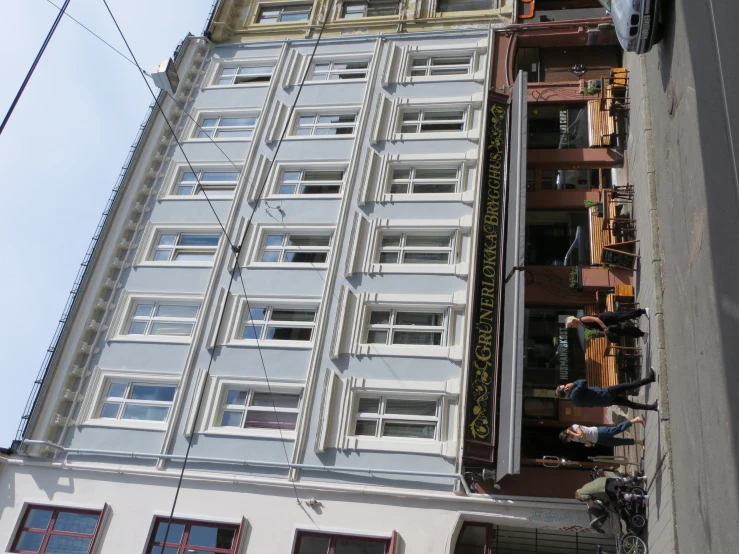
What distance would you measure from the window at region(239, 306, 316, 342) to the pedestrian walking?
6966 millimetres

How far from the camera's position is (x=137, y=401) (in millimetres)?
17438

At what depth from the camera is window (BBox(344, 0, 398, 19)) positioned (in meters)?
24.5

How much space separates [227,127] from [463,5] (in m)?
9.80

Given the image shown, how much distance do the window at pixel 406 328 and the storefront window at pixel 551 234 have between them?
4236 millimetres

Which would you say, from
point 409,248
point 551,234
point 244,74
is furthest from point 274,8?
point 551,234

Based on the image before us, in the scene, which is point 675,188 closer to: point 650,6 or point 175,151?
point 650,6

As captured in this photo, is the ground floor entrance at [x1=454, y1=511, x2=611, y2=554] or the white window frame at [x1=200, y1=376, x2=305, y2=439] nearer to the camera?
the ground floor entrance at [x1=454, y1=511, x2=611, y2=554]

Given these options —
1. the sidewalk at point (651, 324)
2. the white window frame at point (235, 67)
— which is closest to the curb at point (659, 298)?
the sidewalk at point (651, 324)

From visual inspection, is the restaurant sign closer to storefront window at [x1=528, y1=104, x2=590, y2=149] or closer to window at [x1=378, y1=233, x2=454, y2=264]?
window at [x1=378, y1=233, x2=454, y2=264]

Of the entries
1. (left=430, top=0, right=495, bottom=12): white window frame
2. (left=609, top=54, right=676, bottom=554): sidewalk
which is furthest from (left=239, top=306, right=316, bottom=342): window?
(left=430, top=0, right=495, bottom=12): white window frame

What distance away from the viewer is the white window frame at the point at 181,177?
67.1 feet

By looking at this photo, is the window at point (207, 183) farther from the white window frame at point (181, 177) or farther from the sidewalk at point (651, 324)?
the sidewalk at point (651, 324)

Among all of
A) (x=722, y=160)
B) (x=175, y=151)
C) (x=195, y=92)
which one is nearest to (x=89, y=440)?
(x=175, y=151)

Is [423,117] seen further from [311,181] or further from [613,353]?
[613,353]
